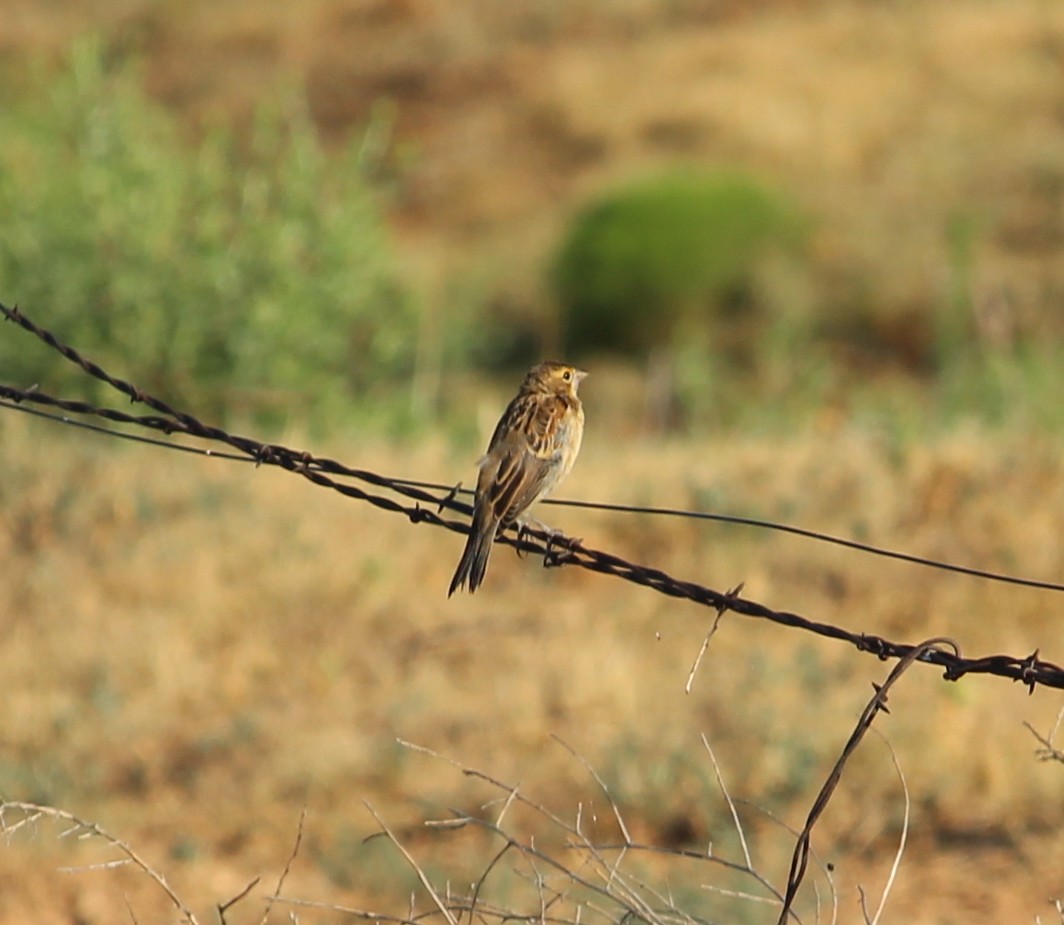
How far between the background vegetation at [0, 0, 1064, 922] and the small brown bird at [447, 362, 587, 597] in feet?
5.07

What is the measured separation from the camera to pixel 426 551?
12180mm

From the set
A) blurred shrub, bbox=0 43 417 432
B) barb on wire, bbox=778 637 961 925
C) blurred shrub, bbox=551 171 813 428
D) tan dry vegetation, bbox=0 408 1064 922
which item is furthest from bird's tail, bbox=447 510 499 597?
blurred shrub, bbox=551 171 813 428

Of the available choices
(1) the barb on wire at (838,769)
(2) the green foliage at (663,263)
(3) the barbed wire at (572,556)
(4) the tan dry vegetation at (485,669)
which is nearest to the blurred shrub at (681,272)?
(2) the green foliage at (663,263)

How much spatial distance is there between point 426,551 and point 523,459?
569 centimetres

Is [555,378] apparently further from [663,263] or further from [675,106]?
[675,106]

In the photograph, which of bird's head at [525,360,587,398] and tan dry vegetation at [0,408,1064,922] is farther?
tan dry vegetation at [0,408,1064,922]

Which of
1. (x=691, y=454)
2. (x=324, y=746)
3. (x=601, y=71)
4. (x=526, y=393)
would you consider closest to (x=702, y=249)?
(x=601, y=71)

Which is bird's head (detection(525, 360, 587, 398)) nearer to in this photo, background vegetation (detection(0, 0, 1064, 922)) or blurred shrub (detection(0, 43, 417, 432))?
background vegetation (detection(0, 0, 1064, 922))

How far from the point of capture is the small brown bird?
6.14 m

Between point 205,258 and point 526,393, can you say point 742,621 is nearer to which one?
point 526,393

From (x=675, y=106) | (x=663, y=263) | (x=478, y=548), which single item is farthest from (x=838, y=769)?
(x=675, y=106)

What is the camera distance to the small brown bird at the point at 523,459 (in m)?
6.14

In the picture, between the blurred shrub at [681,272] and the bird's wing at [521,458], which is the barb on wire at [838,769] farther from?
the blurred shrub at [681,272]

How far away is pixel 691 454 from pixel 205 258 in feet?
14.2
